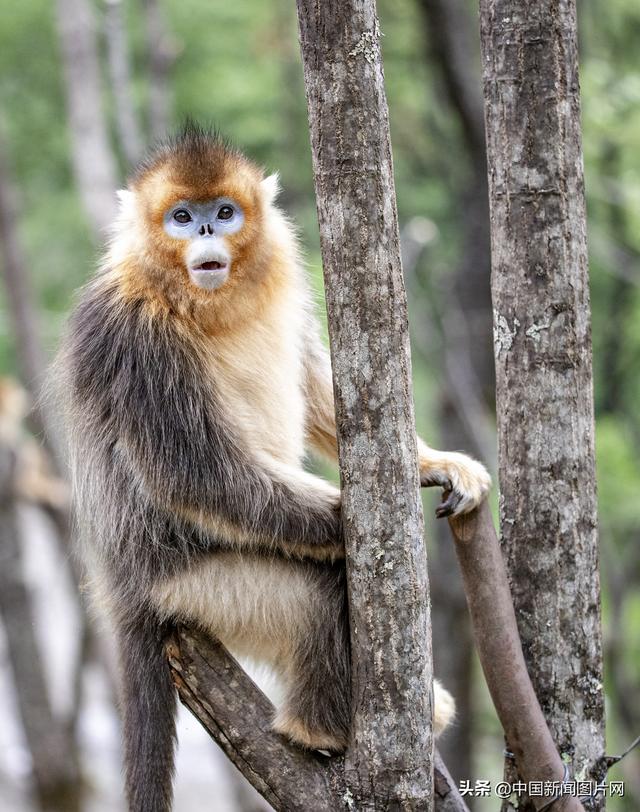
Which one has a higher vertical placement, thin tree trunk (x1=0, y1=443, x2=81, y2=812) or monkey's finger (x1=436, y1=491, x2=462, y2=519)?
thin tree trunk (x1=0, y1=443, x2=81, y2=812)

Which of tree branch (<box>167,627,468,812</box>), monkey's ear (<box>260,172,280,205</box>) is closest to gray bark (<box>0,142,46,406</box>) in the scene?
monkey's ear (<box>260,172,280,205</box>)

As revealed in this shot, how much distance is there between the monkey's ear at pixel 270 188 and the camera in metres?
2.91

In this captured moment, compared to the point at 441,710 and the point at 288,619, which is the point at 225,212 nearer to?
the point at 288,619

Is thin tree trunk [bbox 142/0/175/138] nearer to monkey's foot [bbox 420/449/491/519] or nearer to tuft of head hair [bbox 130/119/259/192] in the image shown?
tuft of head hair [bbox 130/119/259/192]

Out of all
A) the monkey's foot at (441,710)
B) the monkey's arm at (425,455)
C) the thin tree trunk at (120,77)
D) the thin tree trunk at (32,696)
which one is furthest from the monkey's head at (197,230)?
the thin tree trunk at (32,696)

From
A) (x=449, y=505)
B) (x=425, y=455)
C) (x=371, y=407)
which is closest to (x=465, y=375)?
(x=425, y=455)

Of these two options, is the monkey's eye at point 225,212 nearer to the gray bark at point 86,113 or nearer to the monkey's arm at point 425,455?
the monkey's arm at point 425,455

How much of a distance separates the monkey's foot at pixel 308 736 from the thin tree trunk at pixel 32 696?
16.7 ft

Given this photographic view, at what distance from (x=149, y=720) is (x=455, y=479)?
94cm

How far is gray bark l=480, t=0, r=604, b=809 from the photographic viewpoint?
8.14ft

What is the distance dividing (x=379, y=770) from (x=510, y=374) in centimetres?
93

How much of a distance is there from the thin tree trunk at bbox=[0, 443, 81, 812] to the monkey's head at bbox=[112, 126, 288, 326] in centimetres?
486

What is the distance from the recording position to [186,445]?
2.60 meters

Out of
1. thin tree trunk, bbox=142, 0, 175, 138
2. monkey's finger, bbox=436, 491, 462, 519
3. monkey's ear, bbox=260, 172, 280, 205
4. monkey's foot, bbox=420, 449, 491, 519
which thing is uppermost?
thin tree trunk, bbox=142, 0, 175, 138
